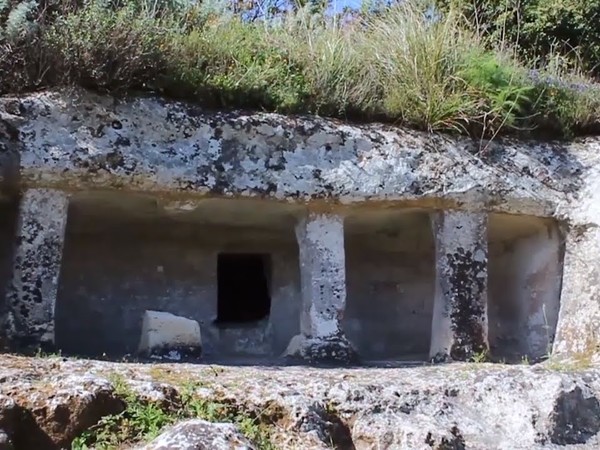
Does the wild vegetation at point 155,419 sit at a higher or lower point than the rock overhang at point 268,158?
lower

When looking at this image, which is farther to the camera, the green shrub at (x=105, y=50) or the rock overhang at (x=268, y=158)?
the green shrub at (x=105, y=50)

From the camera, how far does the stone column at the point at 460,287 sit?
6734mm

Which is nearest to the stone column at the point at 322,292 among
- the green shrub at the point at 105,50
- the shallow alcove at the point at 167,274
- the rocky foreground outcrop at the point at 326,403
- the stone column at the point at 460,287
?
the shallow alcove at the point at 167,274

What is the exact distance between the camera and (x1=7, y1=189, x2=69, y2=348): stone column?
5.86 m

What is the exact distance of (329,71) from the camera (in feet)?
23.2

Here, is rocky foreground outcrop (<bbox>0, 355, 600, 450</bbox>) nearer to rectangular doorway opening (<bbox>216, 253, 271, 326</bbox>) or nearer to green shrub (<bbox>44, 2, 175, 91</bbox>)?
green shrub (<bbox>44, 2, 175, 91</bbox>)

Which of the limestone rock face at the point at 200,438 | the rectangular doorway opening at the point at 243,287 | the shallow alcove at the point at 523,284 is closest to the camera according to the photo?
the limestone rock face at the point at 200,438

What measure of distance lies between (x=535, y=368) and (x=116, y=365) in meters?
2.44

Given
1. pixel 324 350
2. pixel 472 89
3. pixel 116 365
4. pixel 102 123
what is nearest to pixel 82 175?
pixel 102 123

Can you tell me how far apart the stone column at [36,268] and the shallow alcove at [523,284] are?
134 inches

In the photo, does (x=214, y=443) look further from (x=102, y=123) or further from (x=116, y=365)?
(x=102, y=123)

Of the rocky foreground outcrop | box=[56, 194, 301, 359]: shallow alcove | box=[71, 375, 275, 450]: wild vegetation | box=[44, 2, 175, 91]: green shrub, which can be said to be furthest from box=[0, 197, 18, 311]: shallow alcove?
box=[71, 375, 275, 450]: wild vegetation

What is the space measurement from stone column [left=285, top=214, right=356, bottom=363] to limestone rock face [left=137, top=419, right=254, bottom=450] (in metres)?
2.72

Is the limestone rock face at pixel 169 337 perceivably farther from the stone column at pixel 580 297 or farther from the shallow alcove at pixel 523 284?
the stone column at pixel 580 297
